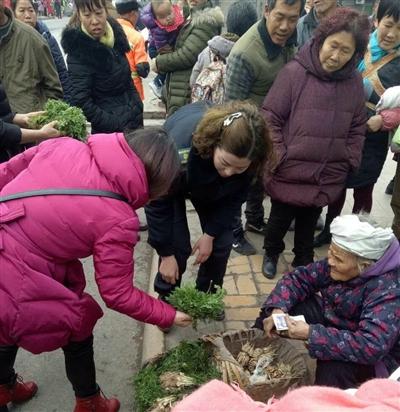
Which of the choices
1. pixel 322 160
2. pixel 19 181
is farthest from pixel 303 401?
pixel 322 160

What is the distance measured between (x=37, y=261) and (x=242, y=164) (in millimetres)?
1050

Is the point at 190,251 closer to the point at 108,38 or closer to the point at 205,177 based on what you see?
the point at 205,177

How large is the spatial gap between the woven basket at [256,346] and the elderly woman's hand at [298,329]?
23 centimetres

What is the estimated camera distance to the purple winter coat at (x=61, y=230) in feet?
5.80

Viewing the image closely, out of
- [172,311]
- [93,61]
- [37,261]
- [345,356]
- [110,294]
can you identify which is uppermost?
[93,61]

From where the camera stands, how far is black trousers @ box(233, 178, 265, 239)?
13.4 feet

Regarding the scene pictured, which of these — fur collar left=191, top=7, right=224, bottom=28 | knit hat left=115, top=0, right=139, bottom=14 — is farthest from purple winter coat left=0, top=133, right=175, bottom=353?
knit hat left=115, top=0, right=139, bottom=14

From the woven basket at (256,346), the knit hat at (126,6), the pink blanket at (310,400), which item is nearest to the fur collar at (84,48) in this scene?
the knit hat at (126,6)

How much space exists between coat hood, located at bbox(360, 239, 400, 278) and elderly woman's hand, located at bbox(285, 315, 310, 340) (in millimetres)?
393

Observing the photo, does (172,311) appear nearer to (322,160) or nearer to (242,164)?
(242,164)

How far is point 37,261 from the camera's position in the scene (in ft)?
5.93

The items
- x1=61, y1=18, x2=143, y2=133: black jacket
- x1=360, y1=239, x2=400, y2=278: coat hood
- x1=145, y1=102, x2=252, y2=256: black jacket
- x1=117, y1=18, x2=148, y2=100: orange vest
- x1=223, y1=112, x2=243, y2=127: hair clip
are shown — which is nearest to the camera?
x1=223, y1=112, x2=243, y2=127: hair clip

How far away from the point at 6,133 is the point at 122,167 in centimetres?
131

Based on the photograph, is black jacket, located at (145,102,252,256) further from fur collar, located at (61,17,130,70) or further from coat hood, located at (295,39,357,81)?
fur collar, located at (61,17,130,70)
